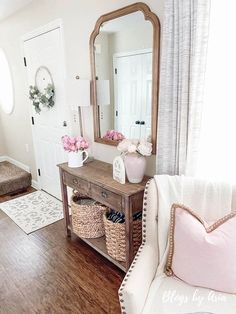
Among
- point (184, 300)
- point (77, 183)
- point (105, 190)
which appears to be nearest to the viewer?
point (184, 300)

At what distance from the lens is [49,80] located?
112 inches

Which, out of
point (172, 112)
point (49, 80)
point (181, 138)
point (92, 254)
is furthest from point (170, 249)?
point (49, 80)

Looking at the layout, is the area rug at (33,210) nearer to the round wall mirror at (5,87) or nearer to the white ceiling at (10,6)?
the round wall mirror at (5,87)

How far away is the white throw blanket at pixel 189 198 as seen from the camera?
54.9 inches

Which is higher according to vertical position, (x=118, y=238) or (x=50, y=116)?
(x=50, y=116)

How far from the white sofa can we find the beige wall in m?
0.86

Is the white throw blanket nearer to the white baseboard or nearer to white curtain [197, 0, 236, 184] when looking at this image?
white curtain [197, 0, 236, 184]

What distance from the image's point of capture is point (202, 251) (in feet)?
3.96

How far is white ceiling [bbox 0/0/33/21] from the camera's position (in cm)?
276

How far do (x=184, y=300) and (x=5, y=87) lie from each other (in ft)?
13.1

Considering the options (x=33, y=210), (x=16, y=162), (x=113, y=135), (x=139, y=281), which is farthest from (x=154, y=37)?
(x=16, y=162)

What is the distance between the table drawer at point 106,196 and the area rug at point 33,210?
3.70ft

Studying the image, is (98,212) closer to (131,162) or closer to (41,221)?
(131,162)

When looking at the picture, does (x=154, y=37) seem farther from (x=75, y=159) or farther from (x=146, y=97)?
(x=75, y=159)
